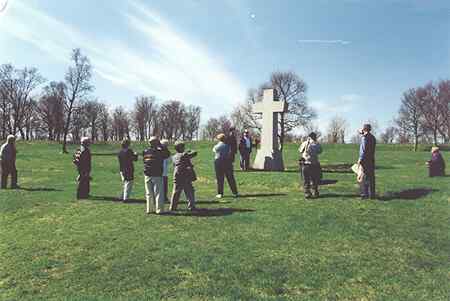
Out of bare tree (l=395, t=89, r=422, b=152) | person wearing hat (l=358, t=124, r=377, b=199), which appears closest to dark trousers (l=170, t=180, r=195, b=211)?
person wearing hat (l=358, t=124, r=377, b=199)

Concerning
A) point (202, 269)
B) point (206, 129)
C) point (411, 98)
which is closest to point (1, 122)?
point (206, 129)


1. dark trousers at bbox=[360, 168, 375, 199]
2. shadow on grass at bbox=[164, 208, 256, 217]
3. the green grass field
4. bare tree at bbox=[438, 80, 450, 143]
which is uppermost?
bare tree at bbox=[438, 80, 450, 143]

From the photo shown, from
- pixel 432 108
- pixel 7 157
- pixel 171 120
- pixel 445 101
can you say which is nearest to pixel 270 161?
pixel 7 157

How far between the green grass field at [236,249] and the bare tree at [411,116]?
40614 mm

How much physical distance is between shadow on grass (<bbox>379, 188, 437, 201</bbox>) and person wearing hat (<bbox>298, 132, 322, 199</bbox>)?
A: 182 centimetres

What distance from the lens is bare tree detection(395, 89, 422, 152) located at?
46300mm

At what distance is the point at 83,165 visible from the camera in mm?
11211

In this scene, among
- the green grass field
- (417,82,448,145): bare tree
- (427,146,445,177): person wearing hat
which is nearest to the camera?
the green grass field

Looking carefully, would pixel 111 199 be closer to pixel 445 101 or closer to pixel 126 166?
pixel 126 166

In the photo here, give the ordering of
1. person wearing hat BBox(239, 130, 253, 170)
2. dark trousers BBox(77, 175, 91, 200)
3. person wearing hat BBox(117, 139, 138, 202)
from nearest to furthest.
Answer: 1. person wearing hat BBox(117, 139, 138, 202)
2. dark trousers BBox(77, 175, 91, 200)
3. person wearing hat BBox(239, 130, 253, 170)

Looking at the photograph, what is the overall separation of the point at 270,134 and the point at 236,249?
11456 millimetres

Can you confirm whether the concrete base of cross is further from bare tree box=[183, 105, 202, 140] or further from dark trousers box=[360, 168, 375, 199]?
bare tree box=[183, 105, 202, 140]

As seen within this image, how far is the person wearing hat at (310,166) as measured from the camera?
10.5 m

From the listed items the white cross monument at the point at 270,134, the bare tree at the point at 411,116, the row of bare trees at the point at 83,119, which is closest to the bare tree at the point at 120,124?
the row of bare trees at the point at 83,119
